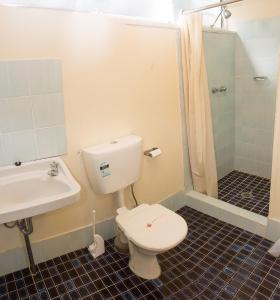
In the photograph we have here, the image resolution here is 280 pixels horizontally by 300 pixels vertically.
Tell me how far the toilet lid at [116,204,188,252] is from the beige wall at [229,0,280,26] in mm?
2068

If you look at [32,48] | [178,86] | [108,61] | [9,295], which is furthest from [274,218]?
[32,48]

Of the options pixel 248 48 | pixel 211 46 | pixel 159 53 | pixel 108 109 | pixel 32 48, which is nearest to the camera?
pixel 32 48

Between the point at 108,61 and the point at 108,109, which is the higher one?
the point at 108,61

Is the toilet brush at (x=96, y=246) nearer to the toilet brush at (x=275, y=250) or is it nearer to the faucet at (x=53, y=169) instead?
the faucet at (x=53, y=169)

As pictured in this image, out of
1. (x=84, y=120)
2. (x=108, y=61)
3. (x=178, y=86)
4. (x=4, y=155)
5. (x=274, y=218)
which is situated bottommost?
(x=274, y=218)

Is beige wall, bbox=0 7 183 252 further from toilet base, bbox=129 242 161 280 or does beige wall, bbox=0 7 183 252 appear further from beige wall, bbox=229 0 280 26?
beige wall, bbox=229 0 280 26

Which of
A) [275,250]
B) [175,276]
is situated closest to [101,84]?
[175,276]

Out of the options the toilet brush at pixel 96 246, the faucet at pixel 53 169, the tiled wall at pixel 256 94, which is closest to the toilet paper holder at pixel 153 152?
the toilet brush at pixel 96 246

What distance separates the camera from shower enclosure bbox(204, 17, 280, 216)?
2.49m

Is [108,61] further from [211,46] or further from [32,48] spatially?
[211,46]

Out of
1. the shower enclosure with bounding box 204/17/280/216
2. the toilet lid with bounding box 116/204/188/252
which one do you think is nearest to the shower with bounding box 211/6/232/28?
the shower enclosure with bounding box 204/17/280/216

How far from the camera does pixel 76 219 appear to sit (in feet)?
6.11

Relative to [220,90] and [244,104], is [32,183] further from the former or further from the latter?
[244,104]

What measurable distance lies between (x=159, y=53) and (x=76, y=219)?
1.36 m
